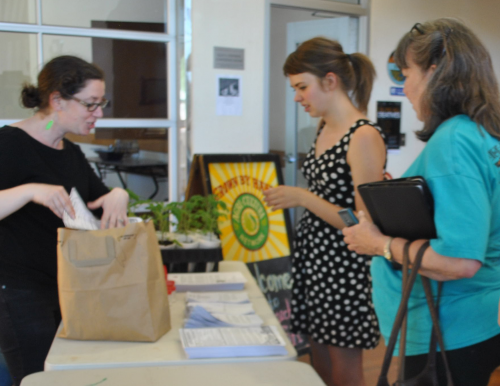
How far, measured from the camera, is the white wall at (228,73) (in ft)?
11.1

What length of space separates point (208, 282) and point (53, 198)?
2.11 feet

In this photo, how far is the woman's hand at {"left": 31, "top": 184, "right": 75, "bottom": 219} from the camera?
4.54 ft

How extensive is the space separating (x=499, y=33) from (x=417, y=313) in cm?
429

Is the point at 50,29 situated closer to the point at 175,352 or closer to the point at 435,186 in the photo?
the point at 175,352

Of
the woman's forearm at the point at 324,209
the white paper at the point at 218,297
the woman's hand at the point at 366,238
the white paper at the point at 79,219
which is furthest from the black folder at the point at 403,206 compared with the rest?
the white paper at the point at 79,219

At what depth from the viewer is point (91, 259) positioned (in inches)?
51.2

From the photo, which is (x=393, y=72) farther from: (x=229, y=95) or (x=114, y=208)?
(x=114, y=208)

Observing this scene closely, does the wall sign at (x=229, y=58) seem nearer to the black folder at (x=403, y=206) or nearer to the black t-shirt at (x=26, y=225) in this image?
the black t-shirt at (x=26, y=225)

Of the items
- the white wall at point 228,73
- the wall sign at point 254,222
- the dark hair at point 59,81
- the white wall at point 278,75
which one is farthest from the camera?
the white wall at point 278,75

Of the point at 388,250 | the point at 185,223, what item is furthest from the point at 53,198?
the point at 388,250

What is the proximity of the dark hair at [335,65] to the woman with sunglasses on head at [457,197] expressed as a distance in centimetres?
65

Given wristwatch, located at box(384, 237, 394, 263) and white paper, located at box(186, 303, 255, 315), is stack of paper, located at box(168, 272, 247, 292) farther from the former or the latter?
wristwatch, located at box(384, 237, 394, 263)

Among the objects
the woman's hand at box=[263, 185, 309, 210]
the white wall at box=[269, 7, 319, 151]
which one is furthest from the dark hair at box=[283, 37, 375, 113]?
the white wall at box=[269, 7, 319, 151]

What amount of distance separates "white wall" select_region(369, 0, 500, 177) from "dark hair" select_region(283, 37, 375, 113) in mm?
2263
